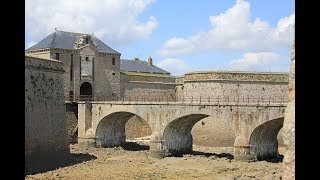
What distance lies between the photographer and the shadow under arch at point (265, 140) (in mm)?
23969

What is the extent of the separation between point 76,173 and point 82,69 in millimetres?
15048

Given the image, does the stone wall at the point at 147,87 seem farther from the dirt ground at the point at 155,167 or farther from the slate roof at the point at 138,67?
the dirt ground at the point at 155,167

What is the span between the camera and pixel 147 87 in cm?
4056

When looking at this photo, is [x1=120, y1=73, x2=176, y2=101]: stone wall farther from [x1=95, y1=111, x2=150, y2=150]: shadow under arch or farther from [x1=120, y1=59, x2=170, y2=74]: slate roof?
[x1=95, y1=111, x2=150, y2=150]: shadow under arch

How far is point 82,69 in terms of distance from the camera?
3569cm

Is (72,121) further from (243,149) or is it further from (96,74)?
(243,149)

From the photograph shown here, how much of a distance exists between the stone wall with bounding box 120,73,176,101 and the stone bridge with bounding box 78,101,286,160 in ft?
20.8

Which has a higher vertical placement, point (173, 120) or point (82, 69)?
point (82, 69)

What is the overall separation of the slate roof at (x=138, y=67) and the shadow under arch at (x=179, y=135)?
16.6 meters

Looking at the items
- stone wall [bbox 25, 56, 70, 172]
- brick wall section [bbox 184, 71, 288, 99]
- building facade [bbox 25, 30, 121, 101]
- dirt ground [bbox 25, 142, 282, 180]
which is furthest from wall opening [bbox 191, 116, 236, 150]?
stone wall [bbox 25, 56, 70, 172]

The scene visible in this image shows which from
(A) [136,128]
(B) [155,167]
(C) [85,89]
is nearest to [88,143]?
(A) [136,128]

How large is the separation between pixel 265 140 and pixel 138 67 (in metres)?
23.1
